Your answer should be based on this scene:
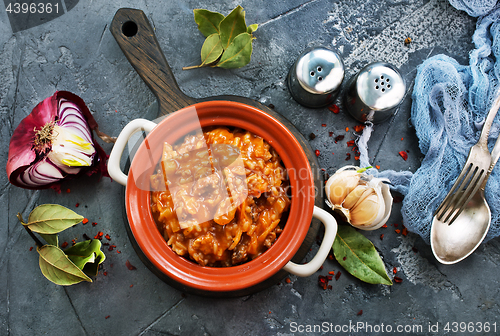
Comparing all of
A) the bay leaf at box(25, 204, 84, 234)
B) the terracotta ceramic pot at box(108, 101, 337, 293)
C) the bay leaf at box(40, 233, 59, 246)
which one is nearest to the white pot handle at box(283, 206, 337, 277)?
the terracotta ceramic pot at box(108, 101, 337, 293)

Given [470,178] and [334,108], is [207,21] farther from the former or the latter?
[470,178]

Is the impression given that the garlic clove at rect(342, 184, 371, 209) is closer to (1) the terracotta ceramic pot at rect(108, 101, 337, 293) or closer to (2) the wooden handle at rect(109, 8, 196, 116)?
(1) the terracotta ceramic pot at rect(108, 101, 337, 293)

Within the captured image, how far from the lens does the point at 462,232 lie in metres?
2.10

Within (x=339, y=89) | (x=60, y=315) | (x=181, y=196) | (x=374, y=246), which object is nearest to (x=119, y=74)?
(x=181, y=196)

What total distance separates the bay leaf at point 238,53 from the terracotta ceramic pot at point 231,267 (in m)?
0.49

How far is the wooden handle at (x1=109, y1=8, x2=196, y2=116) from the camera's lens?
2002mm

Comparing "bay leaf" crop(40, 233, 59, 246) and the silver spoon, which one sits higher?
"bay leaf" crop(40, 233, 59, 246)

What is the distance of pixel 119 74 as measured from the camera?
222 centimetres

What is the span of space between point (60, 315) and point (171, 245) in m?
1.11

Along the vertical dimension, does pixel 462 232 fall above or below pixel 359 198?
below

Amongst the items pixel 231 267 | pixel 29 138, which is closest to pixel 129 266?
pixel 231 267

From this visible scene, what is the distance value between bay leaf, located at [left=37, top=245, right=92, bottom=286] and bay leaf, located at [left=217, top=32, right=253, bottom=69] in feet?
5.10

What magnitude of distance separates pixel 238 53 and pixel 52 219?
1558mm

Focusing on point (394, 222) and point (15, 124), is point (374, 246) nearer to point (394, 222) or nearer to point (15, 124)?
point (394, 222)
